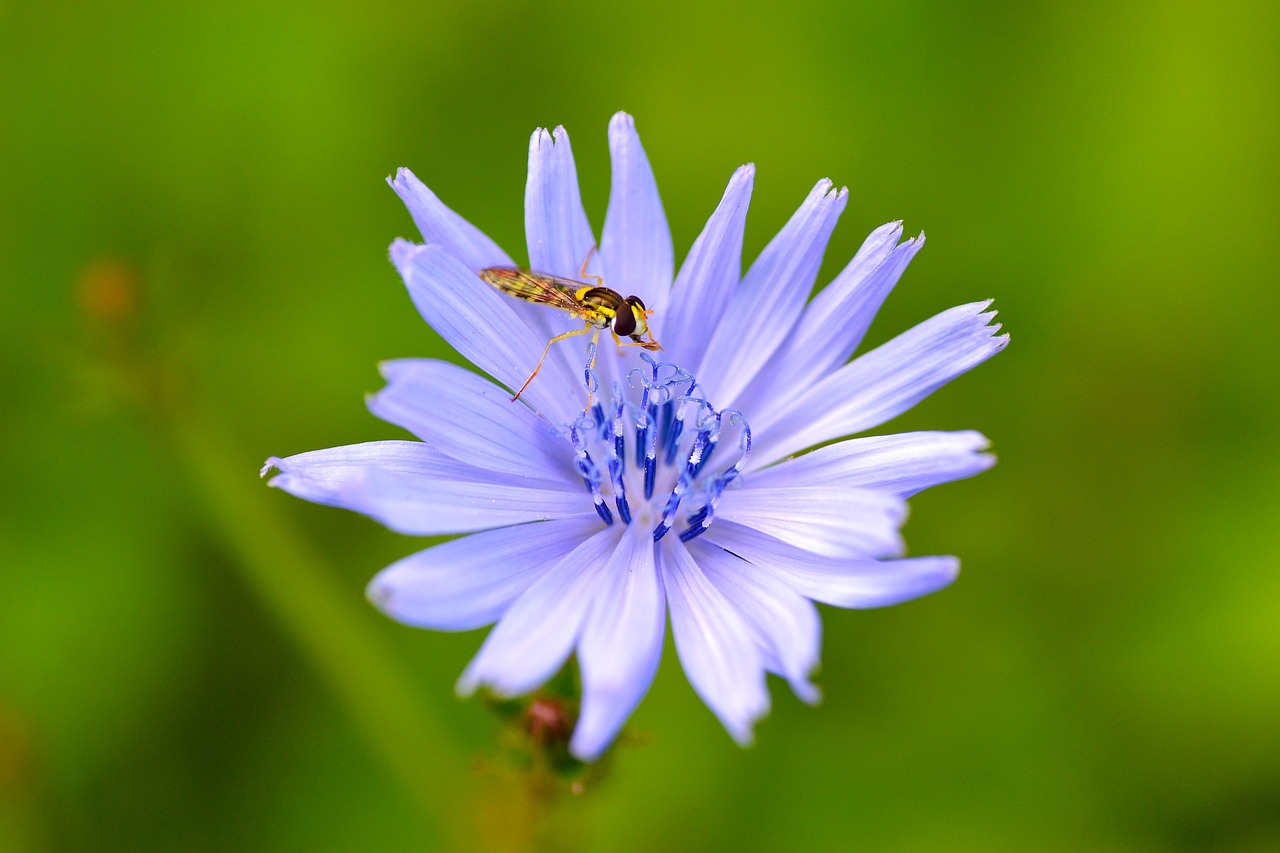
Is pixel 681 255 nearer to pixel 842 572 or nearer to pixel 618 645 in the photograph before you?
pixel 842 572

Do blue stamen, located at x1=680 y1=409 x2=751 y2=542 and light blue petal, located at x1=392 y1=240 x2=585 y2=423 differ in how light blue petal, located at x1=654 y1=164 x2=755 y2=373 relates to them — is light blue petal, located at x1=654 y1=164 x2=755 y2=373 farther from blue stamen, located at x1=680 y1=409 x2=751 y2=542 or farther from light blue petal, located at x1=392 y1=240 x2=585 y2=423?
light blue petal, located at x1=392 y1=240 x2=585 y2=423

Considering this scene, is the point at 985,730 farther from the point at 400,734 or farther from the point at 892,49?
Result: the point at 892,49

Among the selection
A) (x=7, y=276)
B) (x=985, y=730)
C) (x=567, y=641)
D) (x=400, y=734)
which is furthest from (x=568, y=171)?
(x=7, y=276)

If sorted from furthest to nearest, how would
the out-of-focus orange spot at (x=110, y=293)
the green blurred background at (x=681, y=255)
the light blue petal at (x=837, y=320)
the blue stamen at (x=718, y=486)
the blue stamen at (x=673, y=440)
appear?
the green blurred background at (x=681, y=255), the out-of-focus orange spot at (x=110, y=293), the blue stamen at (x=673, y=440), the blue stamen at (x=718, y=486), the light blue petal at (x=837, y=320)

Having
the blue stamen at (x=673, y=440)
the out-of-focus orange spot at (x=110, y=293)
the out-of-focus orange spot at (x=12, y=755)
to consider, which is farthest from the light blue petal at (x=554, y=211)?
the out-of-focus orange spot at (x=12, y=755)

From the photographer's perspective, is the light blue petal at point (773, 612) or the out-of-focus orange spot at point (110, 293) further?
the out-of-focus orange spot at point (110, 293)

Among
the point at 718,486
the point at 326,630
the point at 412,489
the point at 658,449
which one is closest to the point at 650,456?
the point at 658,449

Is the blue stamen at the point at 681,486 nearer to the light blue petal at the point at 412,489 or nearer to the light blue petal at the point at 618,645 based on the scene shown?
the light blue petal at the point at 618,645
